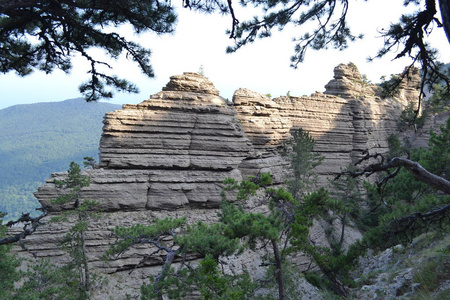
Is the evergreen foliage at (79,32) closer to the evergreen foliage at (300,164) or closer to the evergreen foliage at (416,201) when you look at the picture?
the evergreen foliage at (416,201)

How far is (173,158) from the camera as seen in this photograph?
957 inches

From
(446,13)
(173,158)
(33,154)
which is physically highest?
(446,13)

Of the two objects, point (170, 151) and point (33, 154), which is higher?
point (170, 151)

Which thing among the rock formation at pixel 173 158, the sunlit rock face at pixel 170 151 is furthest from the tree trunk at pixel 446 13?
the sunlit rock face at pixel 170 151

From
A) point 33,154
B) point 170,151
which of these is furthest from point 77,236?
point 33,154

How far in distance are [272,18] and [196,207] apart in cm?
1886

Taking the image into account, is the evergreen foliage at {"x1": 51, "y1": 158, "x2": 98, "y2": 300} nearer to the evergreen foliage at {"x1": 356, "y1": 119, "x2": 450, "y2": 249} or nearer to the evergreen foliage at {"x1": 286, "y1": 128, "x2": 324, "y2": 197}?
the evergreen foliage at {"x1": 356, "y1": 119, "x2": 450, "y2": 249}

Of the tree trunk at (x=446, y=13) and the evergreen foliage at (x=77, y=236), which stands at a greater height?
the tree trunk at (x=446, y=13)

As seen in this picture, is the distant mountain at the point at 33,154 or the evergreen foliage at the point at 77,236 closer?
the evergreen foliage at the point at 77,236

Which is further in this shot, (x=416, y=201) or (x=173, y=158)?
(x=173, y=158)

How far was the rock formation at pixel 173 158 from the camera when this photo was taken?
1981 centimetres

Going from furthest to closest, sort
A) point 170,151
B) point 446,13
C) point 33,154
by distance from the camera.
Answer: point 33,154
point 170,151
point 446,13

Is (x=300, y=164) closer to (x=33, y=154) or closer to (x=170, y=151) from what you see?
(x=170, y=151)

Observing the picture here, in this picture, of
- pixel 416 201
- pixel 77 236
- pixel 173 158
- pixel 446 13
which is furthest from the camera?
pixel 173 158
